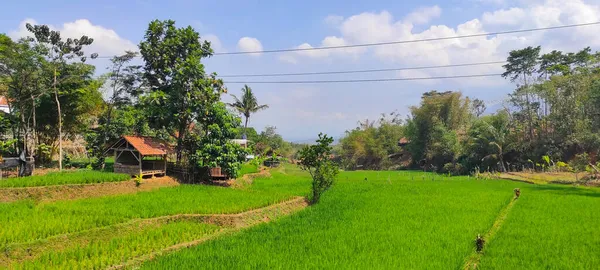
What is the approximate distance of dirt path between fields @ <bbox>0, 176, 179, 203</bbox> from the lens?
35.9ft

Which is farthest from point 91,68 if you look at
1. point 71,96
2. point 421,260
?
point 421,260

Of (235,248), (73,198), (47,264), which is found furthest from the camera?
(73,198)

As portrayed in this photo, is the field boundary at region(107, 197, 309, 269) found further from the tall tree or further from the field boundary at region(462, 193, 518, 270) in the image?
the tall tree

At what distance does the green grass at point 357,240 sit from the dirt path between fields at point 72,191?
751 centimetres

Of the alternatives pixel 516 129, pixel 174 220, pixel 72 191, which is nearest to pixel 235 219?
pixel 174 220

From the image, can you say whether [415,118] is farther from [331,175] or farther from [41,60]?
[41,60]

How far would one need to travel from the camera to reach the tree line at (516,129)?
85.7 ft

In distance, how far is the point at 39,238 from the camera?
22.6 feet

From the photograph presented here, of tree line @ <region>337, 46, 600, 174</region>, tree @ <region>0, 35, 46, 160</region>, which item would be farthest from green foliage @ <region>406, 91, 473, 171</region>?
tree @ <region>0, 35, 46, 160</region>

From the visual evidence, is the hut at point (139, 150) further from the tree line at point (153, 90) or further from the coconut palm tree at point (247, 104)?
the coconut palm tree at point (247, 104)

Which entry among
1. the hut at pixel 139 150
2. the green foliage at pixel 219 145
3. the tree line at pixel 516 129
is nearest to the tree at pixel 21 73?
the hut at pixel 139 150

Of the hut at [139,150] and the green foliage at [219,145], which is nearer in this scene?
the hut at [139,150]

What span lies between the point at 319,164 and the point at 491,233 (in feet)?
21.7

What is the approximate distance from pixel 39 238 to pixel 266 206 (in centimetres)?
604
